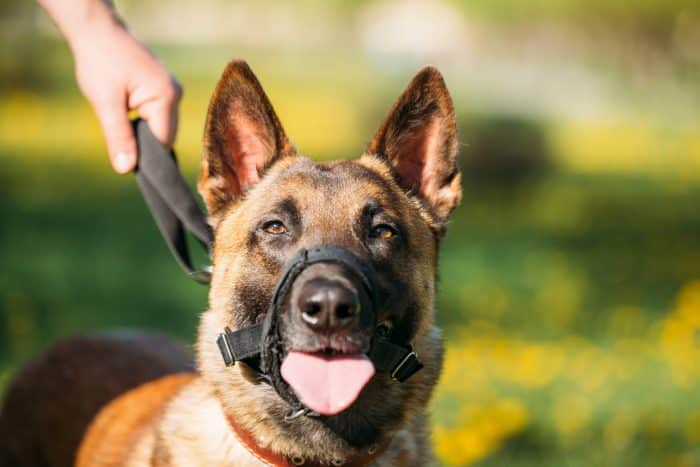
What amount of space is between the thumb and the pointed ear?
1.02m

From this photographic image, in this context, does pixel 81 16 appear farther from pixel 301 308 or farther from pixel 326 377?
pixel 326 377

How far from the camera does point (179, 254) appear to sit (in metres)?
4.07

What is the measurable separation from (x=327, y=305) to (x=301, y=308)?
0.10 m

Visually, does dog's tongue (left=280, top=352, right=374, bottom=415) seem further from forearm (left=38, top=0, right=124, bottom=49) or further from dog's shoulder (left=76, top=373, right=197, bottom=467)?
forearm (left=38, top=0, right=124, bottom=49)

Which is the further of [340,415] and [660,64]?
[660,64]

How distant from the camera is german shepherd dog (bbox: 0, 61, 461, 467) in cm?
307

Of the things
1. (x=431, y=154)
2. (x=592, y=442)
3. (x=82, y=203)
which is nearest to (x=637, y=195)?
(x=82, y=203)

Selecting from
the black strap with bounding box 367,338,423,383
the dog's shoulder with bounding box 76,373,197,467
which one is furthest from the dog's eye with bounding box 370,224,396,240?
the dog's shoulder with bounding box 76,373,197,467

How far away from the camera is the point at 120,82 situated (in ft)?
13.0

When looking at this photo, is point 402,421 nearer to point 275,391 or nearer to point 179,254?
point 275,391

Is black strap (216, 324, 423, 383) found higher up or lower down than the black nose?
lower down

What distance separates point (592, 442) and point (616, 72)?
55.7ft

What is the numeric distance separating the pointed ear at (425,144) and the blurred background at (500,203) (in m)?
1.69

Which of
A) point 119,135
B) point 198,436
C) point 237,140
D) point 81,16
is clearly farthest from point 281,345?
point 81,16
